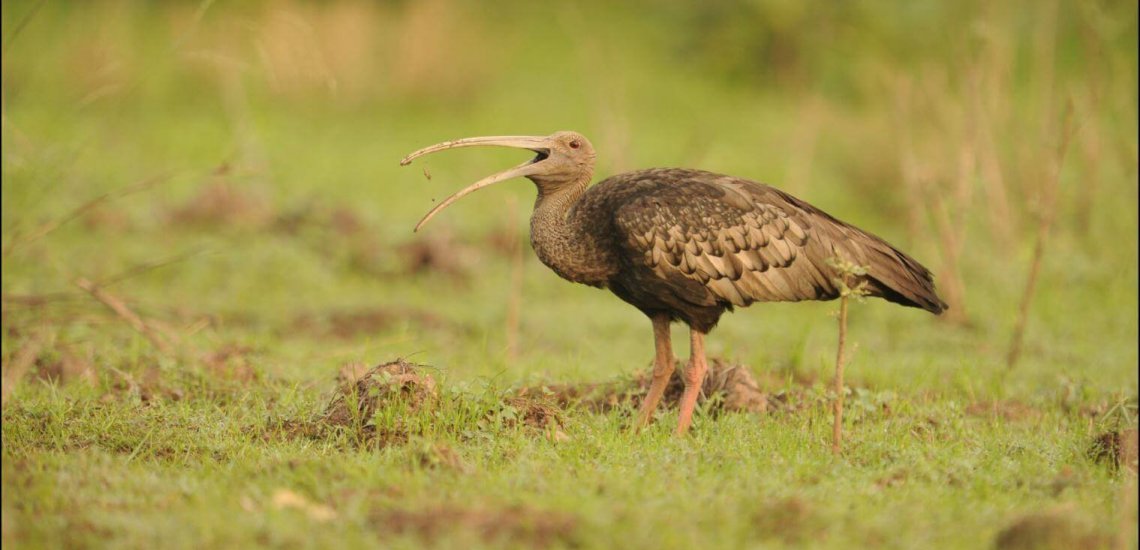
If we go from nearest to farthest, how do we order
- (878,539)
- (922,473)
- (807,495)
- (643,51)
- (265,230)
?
(878,539), (807,495), (922,473), (265,230), (643,51)

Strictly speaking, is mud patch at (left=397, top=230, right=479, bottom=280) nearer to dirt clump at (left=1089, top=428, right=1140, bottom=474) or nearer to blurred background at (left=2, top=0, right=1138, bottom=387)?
blurred background at (left=2, top=0, right=1138, bottom=387)

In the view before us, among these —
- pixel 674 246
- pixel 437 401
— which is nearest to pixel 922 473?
pixel 674 246

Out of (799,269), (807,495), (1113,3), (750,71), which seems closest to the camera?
(807,495)

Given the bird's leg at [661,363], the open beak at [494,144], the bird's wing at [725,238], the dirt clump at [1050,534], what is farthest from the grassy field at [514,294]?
the open beak at [494,144]

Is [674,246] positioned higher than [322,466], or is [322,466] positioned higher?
[674,246]

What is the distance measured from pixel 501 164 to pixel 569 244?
847cm

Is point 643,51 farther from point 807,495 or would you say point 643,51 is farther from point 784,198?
point 807,495

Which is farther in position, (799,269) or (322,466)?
(799,269)

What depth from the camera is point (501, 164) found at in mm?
14375

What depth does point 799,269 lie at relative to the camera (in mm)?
6062

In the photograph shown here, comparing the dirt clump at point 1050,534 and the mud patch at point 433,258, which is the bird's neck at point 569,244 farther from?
the mud patch at point 433,258

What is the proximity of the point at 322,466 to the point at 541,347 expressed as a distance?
13.8ft

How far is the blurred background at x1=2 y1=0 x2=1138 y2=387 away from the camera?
26.8ft

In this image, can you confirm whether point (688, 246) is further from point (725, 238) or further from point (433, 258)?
point (433, 258)
